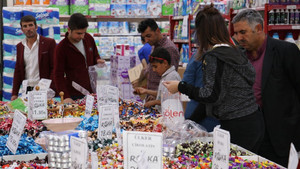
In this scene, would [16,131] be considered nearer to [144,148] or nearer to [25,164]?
[25,164]

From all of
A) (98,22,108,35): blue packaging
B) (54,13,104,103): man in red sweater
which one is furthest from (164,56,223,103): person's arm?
(98,22,108,35): blue packaging

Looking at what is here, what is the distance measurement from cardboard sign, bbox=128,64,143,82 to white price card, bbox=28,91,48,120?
1.36 meters

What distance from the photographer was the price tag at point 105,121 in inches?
99.4

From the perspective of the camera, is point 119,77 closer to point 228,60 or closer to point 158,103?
point 158,103

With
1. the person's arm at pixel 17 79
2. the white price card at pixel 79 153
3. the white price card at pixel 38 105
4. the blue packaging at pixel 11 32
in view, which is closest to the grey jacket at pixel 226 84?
the white price card at pixel 79 153

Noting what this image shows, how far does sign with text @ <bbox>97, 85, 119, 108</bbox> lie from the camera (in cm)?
338

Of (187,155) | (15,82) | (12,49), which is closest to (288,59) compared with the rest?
(187,155)

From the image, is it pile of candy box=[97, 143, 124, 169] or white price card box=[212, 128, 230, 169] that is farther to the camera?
pile of candy box=[97, 143, 124, 169]

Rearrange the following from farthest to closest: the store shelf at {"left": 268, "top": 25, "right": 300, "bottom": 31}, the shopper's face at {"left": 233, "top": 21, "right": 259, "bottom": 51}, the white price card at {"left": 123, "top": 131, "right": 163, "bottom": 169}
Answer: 1. the store shelf at {"left": 268, "top": 25, "right": 300, "bottom": 31}
2. the shopper's face at {"left": 233, "top": 21, "right": 259, "bottom": 51}
3. the white price card at {"left": 123, "top": 131, "right": 163, "bottom": 169}

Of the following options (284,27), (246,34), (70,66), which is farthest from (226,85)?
(70,66)

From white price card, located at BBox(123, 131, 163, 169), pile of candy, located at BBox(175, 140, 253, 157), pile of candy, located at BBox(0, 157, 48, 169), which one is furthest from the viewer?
pile of candy, located at BBox(175, 140, 253, 157)

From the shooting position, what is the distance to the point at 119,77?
5.04 meters

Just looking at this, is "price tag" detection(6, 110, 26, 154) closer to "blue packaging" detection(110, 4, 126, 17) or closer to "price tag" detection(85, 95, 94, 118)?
"price tag" detection(85, 95, 94, 118)

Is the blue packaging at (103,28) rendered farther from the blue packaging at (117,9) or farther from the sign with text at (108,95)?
the sign with text at (108,95)
